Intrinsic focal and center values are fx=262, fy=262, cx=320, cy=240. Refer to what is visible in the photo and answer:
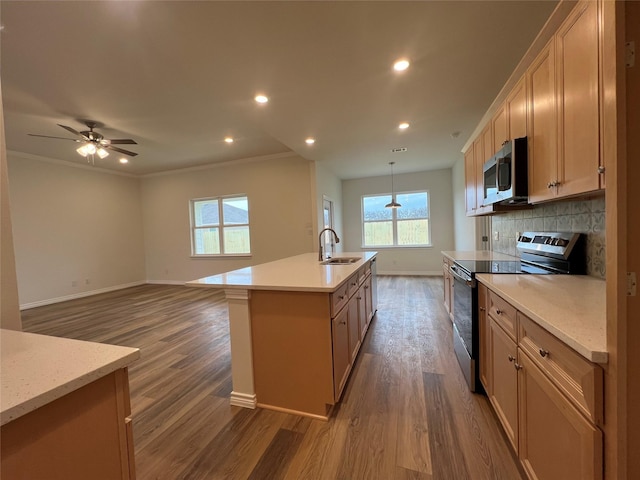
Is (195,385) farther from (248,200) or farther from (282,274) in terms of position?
(248,200)

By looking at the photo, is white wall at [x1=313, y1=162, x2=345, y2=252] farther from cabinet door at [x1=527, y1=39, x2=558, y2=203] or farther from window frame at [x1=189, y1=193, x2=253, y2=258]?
cabinet door at [x1=527, y1=39, x2=558, y2=203]

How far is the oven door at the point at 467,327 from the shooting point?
188 cm

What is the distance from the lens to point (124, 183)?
651 centimetres

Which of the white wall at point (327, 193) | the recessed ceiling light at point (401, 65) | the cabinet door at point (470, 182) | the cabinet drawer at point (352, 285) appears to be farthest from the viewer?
the white wall at point (327, 193)

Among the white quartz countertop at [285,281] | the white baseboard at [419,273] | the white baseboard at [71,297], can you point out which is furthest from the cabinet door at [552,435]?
the white baseboard at [71,297]

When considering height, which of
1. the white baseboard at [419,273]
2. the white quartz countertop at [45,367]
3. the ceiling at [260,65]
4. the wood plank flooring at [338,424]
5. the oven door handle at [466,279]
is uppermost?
the ceiling at [260,65]

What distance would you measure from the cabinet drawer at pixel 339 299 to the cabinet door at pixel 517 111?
1684 millimetres

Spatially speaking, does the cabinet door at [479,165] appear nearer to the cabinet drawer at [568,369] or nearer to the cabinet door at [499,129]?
the cabinet door at [499,129]

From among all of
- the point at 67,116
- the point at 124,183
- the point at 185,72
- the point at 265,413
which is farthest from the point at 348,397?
the point at 124,183

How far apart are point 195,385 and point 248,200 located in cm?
428

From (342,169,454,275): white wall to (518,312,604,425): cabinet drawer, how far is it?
5.93 m

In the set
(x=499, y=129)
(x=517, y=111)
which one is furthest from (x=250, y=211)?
(x=517, y=111)

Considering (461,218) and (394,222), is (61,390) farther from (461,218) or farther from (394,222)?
(394,222)

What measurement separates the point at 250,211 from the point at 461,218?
4.57 meters
